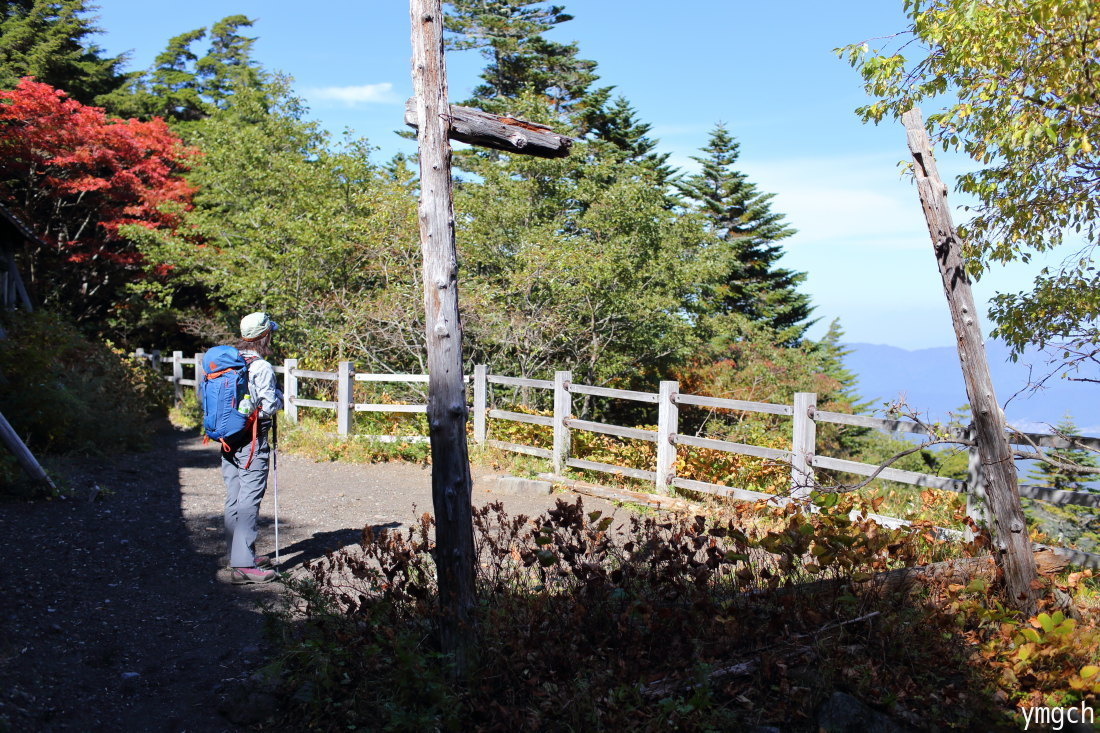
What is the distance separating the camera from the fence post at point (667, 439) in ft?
29.3

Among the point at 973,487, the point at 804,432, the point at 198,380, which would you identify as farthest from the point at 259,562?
the point at 198,380

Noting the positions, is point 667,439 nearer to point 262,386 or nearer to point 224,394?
point 262,386

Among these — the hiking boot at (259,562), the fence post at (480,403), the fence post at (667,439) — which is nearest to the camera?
the hiking boot at (259,562)

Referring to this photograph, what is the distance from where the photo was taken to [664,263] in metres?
14.6

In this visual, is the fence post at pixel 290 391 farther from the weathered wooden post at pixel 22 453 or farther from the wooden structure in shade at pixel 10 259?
the weathered wooden post at pixel 22 453

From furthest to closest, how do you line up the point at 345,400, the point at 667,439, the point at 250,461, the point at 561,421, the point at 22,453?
the point at 345,400, the point at 561,421, the point at 667,439, the point at 22,453, the point at 250,461

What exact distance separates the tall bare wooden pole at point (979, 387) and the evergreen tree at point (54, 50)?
2636cm

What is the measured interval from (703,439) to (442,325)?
4.93 metres

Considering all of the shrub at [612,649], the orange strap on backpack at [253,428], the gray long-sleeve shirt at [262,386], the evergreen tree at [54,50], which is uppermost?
the evergreen tree at [54,50]

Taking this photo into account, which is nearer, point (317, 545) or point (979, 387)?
point (979, 387)

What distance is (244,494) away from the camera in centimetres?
584

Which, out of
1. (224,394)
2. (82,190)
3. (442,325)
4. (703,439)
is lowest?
(703,439)

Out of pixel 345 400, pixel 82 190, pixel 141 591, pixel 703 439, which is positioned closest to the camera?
pixel 141 591

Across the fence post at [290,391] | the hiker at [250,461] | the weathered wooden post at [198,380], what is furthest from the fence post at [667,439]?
the weathered wooden post at [198,380]
